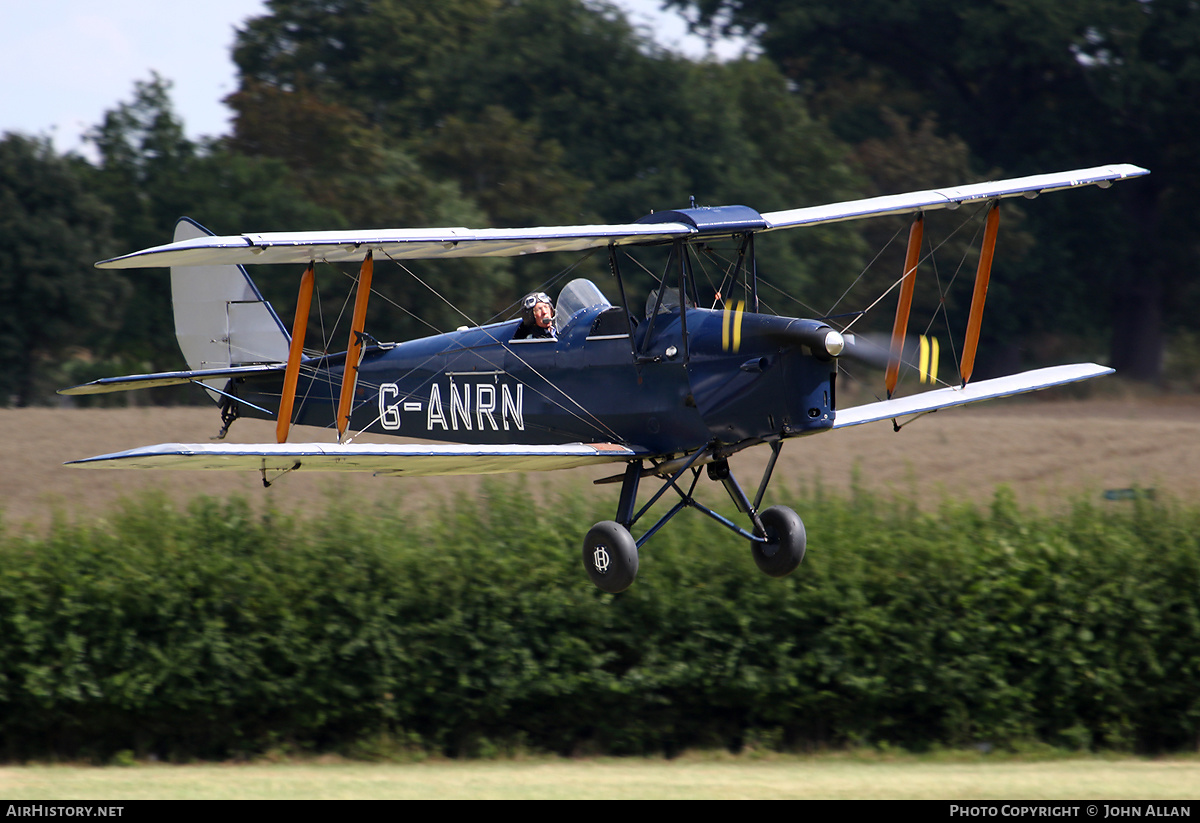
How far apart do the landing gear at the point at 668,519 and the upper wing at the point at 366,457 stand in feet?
1.11

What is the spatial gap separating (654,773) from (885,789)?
3453 mm

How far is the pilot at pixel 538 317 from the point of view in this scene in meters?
11.2

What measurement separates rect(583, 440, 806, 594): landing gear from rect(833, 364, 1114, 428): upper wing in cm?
90

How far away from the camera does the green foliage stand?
18.7 meters

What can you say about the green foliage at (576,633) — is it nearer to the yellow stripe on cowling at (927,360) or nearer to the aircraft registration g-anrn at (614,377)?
the aircraft registration g-anrn at (614,377)

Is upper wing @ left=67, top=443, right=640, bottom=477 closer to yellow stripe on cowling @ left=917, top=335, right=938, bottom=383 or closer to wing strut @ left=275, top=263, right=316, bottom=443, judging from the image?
wing strut @ left=275, top=263, right=316, bottom=443

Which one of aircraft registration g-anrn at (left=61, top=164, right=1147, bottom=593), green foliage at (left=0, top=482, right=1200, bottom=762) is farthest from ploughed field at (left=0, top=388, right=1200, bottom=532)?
aircraft registration g-anrn at (left=61, top=164, right=1147, bottom=593)

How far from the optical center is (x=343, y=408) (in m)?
10.6

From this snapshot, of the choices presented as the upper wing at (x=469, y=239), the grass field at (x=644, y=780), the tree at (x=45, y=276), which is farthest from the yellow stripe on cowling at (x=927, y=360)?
the tree at (x=45, y=276)

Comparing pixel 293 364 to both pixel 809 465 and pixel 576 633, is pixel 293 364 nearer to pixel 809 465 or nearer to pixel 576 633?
pixel 576 633

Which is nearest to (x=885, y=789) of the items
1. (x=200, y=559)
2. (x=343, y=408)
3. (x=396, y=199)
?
(x=343, y=408)

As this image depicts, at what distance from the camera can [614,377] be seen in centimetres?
1076

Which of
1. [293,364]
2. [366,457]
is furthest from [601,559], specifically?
[293,364]


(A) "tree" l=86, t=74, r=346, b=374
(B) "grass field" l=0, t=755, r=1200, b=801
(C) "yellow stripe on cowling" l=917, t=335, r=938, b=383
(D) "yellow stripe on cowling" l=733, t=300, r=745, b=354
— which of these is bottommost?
(B) "grass field" l=0, t=755, r=1200, b=801
